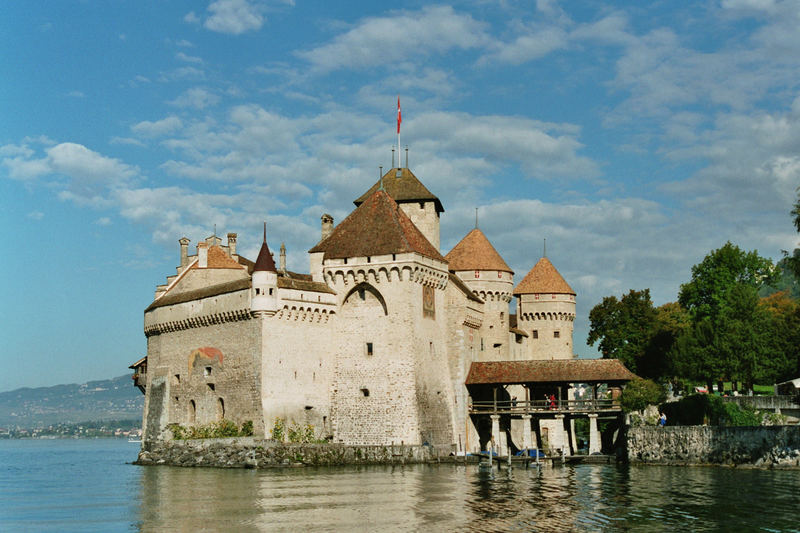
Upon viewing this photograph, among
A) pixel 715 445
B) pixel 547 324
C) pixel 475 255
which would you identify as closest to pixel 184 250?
pixel 475 255

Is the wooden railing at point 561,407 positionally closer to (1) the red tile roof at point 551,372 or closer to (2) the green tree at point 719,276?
(1) the red tile roof at point 551,372

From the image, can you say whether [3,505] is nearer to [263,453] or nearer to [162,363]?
[263,453]

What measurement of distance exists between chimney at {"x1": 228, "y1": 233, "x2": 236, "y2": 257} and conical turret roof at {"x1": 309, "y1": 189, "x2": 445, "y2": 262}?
760cm

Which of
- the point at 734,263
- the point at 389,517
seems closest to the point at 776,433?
the point at 389,517

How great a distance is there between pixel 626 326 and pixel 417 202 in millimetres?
18588

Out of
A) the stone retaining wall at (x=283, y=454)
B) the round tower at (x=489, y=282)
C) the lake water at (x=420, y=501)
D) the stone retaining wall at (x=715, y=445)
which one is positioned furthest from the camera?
the round tower at (x=489, y=282)

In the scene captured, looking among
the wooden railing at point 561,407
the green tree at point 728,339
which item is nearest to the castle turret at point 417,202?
the wooden railing at point 561,407

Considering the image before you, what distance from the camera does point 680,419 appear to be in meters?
42.4

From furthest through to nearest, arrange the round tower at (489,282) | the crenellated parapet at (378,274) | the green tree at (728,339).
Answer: the round tower at (489,282) < the green tree at (728,339) < the crenellated parapet at (378,274)

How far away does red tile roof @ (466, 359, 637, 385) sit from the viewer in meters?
42.9

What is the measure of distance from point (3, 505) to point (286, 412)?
12.3m

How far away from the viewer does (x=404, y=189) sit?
50.2 metres

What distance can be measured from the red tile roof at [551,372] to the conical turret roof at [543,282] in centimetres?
1285

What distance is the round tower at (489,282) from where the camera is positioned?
52281mm
